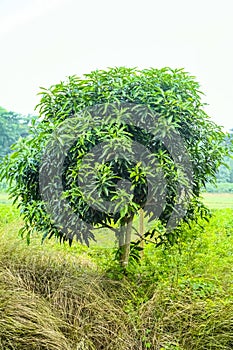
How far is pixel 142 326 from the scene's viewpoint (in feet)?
5.64

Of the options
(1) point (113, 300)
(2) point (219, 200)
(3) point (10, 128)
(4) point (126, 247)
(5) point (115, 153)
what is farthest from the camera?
(3) point (10, 128)

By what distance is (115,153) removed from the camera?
168cm

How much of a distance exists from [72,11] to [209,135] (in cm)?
158

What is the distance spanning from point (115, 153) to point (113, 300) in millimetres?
622

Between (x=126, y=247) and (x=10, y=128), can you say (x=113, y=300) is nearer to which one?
(x=126, y=247)

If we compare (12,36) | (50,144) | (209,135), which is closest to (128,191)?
(50,144)

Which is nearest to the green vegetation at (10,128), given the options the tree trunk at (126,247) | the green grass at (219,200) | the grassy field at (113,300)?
the grassy field at (113,300)

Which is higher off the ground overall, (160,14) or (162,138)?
(160,14)

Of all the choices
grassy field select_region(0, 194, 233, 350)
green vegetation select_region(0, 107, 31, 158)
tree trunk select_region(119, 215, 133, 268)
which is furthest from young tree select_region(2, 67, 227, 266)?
green vegetation select_region(0, 107, 31, 158)

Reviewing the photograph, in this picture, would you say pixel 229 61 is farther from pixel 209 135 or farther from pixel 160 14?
pixel 209 135

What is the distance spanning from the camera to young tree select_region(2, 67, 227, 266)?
1.70 metres

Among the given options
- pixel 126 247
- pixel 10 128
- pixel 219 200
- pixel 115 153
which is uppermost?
pixel 10 128

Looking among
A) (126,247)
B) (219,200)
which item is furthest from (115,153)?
(219,200)

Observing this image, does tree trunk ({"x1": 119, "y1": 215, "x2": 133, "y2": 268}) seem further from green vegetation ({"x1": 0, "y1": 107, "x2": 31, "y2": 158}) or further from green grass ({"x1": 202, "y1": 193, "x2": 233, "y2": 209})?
green vegetation ({"x1": 0, "y1": 107, "x2": 31, "y2": 158})
